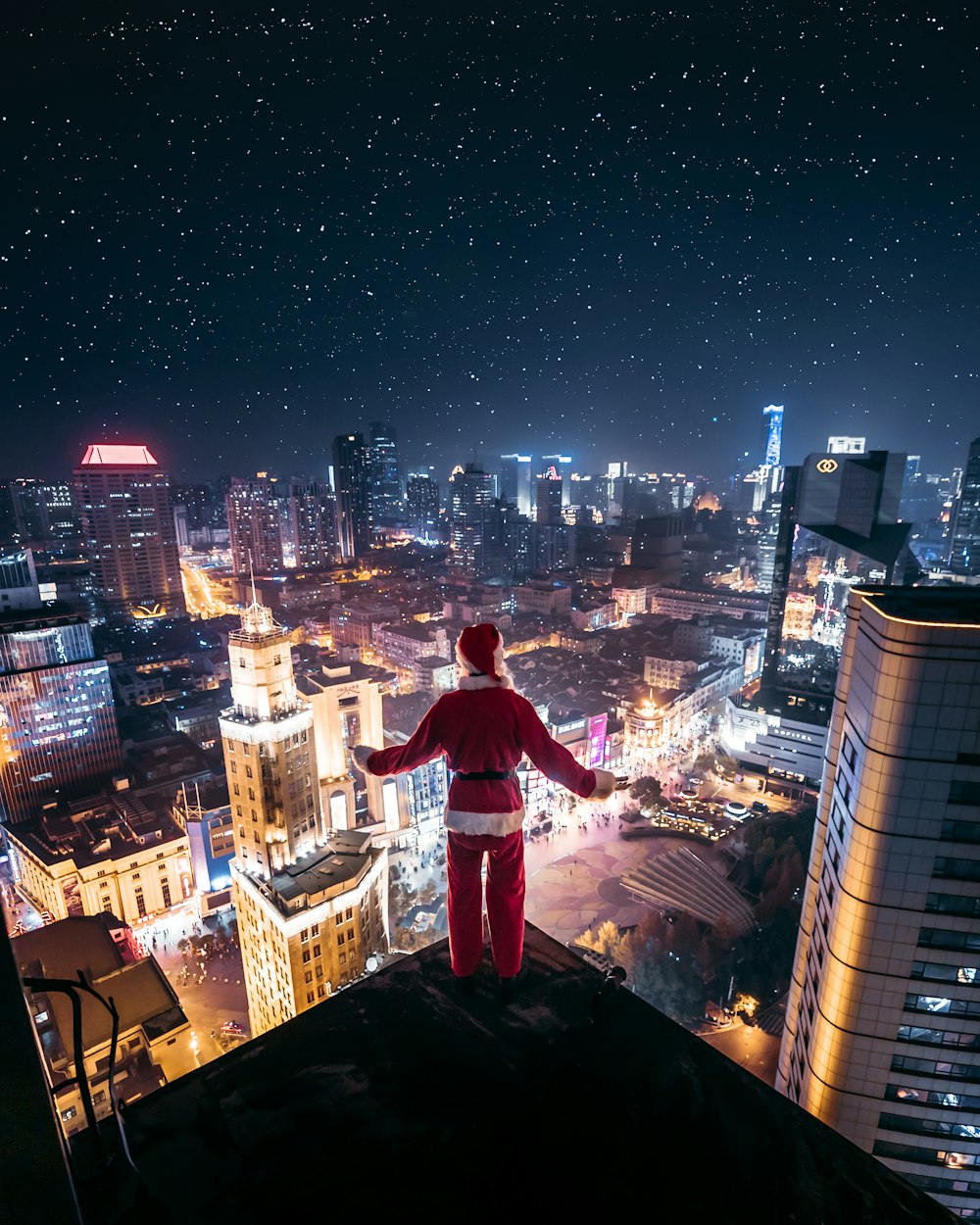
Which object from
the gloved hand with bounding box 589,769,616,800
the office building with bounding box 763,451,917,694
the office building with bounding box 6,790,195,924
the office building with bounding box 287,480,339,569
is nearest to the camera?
the gloved hand with bounding box 589,769,616,800

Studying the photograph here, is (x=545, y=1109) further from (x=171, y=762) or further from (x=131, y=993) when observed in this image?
(x=171, y=762)

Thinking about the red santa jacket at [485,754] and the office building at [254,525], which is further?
the office building at [254,525]

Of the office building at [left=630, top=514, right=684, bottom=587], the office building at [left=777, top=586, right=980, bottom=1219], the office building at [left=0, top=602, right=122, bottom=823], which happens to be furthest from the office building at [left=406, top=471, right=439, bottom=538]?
the office building at [left=777, top=586, right=980, bottom=1219]

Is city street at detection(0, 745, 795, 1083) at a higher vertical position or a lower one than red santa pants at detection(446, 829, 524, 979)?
lower

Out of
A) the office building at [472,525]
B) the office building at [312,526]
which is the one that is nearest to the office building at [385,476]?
the office building at [312,526]

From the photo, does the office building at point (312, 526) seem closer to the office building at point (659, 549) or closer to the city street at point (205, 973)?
the office building at point (659, 549)

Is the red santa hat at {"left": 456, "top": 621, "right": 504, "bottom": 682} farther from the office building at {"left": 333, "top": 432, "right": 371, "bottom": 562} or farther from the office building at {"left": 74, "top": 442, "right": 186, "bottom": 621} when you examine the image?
the office building at {"left": 333, "top": 432, "right": 371, "bottom": 562}
